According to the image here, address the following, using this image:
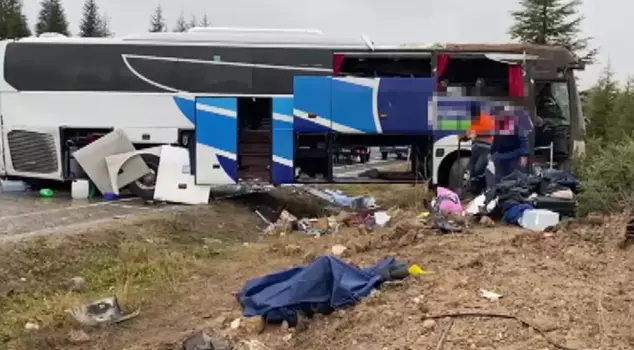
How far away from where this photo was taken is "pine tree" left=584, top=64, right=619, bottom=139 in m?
40.4

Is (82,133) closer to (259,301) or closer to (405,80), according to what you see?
(405,80)

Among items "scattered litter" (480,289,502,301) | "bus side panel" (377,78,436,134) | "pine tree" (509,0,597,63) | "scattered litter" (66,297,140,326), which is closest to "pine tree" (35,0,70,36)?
→ "pine tree" (509,0,597,63)

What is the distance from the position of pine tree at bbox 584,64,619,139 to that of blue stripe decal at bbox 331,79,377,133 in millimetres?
28097

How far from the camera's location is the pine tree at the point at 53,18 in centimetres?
7282

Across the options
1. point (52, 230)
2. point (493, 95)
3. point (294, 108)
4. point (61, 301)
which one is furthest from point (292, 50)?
point (61, 301)

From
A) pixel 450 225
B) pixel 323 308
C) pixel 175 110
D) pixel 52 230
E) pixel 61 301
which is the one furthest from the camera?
pixel 175 110

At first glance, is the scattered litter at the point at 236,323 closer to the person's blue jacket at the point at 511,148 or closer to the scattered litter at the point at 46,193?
the person's blue jacket at the point at 511,148

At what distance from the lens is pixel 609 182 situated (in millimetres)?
9602

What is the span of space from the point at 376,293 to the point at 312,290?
0.49m

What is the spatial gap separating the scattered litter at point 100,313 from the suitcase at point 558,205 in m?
5.31

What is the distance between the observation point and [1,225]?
10.8m

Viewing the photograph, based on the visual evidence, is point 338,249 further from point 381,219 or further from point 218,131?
point 218,131

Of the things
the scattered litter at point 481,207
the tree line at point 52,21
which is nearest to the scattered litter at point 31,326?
the scattered litter at point 481,207

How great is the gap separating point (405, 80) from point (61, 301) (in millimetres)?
8066
